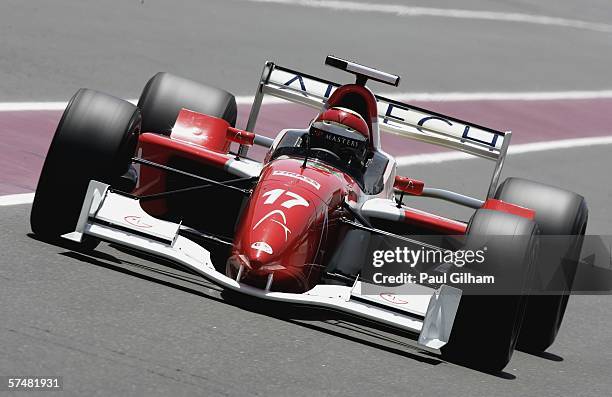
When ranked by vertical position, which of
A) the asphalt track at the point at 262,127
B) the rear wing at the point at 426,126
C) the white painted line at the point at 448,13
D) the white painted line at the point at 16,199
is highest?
the white painted line at the point at 448,13

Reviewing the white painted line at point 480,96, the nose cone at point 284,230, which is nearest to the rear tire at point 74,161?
the nose cone at point 284,230

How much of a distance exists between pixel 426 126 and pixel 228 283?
3.04 m

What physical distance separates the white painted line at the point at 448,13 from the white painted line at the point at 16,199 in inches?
469

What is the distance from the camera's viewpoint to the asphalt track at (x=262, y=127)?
20.3 feet

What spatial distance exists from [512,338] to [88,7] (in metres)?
11.4

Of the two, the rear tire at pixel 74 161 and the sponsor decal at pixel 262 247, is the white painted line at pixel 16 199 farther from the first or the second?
the sponsor decal at pixel 262 247

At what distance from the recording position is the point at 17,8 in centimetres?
1636

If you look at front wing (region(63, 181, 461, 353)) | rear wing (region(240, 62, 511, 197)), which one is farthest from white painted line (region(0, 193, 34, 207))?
rear wing (region(240, 62, 511, 197))

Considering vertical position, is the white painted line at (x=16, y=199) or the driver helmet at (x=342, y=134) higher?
the driver helmet at (x=342, y=134)

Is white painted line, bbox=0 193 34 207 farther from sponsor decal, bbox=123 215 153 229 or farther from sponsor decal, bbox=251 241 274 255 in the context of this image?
sponsor decal, bbox=251 241 274 255

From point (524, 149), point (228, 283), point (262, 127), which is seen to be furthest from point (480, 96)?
point (228, 283)

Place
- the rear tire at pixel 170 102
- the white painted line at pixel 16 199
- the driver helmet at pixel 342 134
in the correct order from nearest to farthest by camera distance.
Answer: the driver helmet at pixel 342 134 < the white painted line at pixel 16 199 < the rear tire at pixel 170 102

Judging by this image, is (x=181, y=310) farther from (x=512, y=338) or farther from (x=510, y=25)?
(x=510, y=25)

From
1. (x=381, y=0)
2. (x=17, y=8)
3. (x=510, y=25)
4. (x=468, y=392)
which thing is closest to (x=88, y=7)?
(x=17, y=8)
